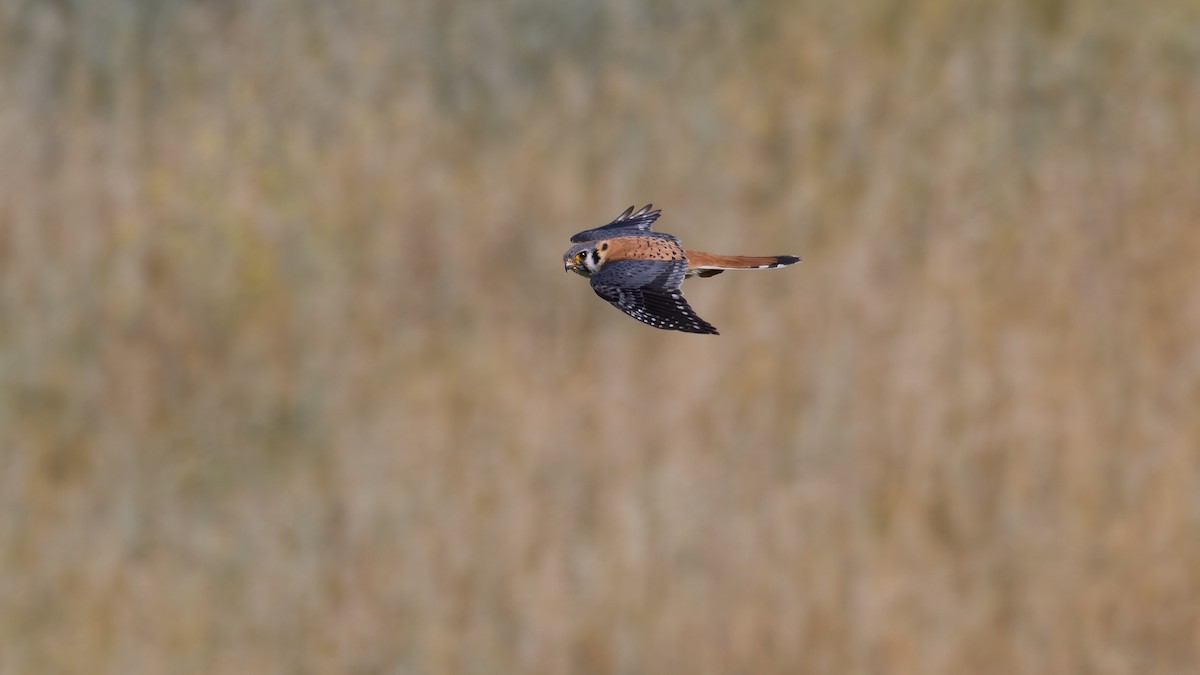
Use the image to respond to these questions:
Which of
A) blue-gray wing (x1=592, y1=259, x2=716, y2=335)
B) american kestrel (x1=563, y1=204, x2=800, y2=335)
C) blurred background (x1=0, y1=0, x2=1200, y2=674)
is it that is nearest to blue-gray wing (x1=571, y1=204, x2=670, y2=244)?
american kestrel (x1=563, y1=204, x2=800, y2=335)

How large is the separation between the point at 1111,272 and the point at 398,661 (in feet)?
6.03

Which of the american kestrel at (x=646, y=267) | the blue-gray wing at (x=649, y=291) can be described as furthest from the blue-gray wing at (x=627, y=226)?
the blue-gray wing at (x=649, y=291)

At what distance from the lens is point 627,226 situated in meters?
1.63

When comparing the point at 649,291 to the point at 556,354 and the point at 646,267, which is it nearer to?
the point at 646,267

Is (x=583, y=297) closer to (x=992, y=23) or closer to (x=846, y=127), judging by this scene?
(x=846, y=127)

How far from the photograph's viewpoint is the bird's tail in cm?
128

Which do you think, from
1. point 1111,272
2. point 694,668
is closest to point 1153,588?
point 1111,272

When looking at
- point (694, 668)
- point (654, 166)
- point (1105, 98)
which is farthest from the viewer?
point (1105, 98)

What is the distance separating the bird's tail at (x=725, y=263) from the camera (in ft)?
4.20

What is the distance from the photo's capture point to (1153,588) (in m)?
3.34

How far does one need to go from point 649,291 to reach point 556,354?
213 centimetres

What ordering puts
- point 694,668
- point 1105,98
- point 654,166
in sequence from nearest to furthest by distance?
point 694,668
point 654,166
point 1105,98

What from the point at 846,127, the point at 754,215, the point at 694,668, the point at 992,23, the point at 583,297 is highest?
the point at 992,23

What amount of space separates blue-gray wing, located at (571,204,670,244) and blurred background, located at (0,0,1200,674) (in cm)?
137
